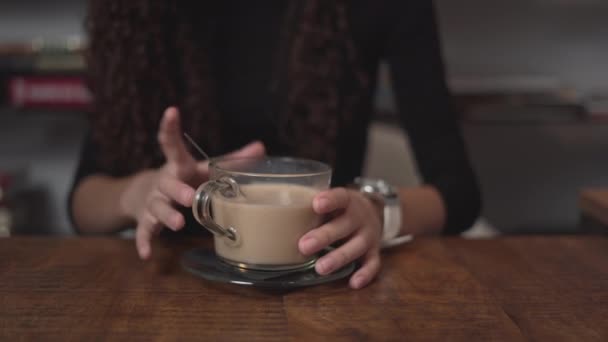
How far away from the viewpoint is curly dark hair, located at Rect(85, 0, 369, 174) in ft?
3.81

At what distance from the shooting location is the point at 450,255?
2.78 ft

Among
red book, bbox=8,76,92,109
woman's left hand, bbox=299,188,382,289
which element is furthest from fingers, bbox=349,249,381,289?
red book, bbox=8,76,92,109

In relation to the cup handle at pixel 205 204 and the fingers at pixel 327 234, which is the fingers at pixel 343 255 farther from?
the cup handle at pixel 205 204

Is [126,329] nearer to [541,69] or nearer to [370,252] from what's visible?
[370,252]

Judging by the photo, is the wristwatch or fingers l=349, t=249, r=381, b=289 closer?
fingers l=349, t=249, r=381, b=289

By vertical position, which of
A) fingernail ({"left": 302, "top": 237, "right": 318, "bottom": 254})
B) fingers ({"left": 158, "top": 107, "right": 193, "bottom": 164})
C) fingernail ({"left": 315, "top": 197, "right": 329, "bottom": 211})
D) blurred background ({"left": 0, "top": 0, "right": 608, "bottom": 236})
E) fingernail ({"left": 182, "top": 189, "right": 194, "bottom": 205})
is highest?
fingers ({"left": 158, "top": 107, "right": 193, "bottom": 164})

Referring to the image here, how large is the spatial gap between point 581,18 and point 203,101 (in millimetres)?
1950

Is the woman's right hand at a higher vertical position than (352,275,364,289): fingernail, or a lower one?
higher

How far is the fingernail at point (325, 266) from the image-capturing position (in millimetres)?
686

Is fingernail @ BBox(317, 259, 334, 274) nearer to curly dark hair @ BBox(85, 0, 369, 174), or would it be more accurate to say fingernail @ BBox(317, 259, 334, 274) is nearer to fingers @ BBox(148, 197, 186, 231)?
fingers @ BBox(148, 197, 186, 231)

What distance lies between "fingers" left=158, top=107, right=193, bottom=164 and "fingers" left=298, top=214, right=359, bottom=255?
0.22 m

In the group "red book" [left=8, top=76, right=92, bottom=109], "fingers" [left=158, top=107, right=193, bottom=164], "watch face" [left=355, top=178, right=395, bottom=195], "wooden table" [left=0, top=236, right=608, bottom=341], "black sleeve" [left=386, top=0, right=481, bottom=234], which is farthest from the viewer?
"red book" [left=8, top=76, right=92, bottom=109]

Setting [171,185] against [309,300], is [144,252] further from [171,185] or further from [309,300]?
[309,300]

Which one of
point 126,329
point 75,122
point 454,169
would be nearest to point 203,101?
point 454,169
